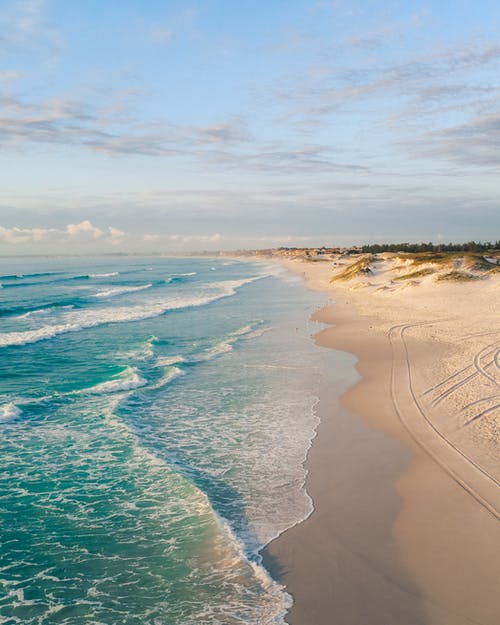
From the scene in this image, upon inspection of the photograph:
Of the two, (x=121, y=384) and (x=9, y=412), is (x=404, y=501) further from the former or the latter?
(x=9, y=412)

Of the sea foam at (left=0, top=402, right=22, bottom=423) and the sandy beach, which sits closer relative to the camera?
the sandy beach

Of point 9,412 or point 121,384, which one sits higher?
point 121,384

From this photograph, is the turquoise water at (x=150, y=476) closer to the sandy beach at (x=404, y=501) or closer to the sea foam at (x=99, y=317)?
the sandy beach at (x=404, y=501)

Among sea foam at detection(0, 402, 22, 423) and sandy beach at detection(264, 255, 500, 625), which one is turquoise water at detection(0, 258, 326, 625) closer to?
sea foam at detection(0, 402, 22, 423)

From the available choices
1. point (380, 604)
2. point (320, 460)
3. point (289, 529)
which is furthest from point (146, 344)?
point (380, 604)

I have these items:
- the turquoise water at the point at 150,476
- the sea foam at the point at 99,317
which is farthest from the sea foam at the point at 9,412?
the sea foam at the point at 99,317

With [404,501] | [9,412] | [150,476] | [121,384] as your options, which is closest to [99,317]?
[121,384]

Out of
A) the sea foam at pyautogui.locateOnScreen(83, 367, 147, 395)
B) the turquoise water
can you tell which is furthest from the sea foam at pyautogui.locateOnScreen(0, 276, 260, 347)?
the sea foam at pyautogui.locateOnScreen(83, 367, 147, 395)
